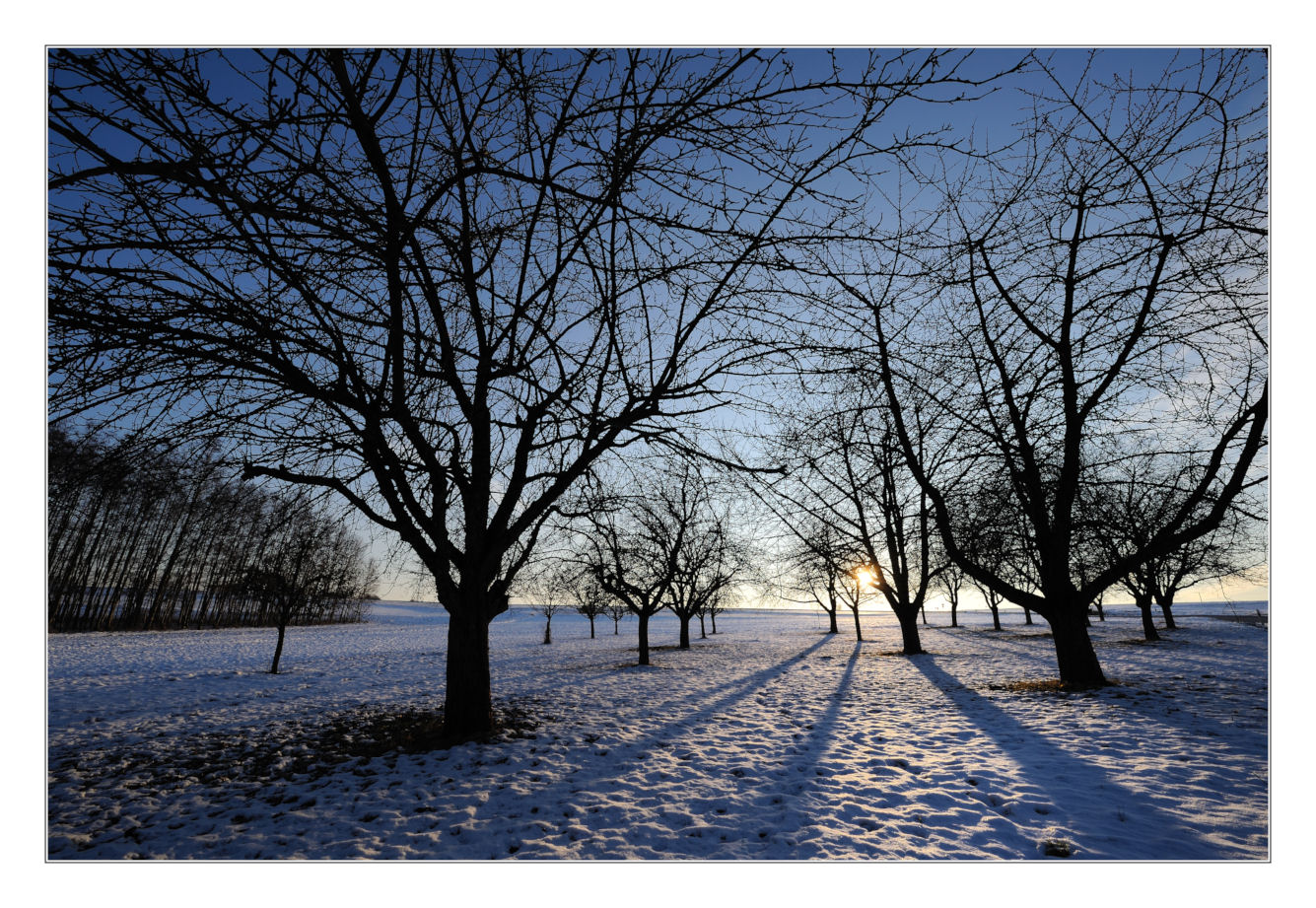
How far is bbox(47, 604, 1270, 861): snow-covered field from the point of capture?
3184 millimetres

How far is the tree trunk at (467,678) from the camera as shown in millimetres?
6012

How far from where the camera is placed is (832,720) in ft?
22.5

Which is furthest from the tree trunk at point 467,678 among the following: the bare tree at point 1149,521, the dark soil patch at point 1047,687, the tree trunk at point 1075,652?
the tree trunk at point 1075,652

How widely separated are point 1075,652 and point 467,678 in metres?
9.30

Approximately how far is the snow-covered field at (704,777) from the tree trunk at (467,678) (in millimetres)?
496

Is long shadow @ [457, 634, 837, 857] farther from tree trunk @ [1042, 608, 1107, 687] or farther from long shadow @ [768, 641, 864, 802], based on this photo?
tree trunk @ [1042, 608, 1107, 687]

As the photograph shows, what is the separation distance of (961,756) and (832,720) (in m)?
2.20

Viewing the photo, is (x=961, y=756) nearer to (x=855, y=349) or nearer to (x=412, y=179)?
(x=855, y=349)

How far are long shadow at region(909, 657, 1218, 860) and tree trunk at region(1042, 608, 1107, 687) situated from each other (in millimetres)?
1894

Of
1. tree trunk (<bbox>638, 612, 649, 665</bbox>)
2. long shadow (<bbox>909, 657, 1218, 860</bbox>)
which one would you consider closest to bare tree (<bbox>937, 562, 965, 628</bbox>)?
tree trunk (<bbox>638, 612, 649, 665</bbox>)

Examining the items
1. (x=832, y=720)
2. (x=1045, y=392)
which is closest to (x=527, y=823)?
(x=832, y=720)

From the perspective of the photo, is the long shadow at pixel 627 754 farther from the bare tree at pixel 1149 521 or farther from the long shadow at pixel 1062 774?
the bare tree at pixel 1149 521

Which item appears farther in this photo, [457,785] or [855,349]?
[457,785]
